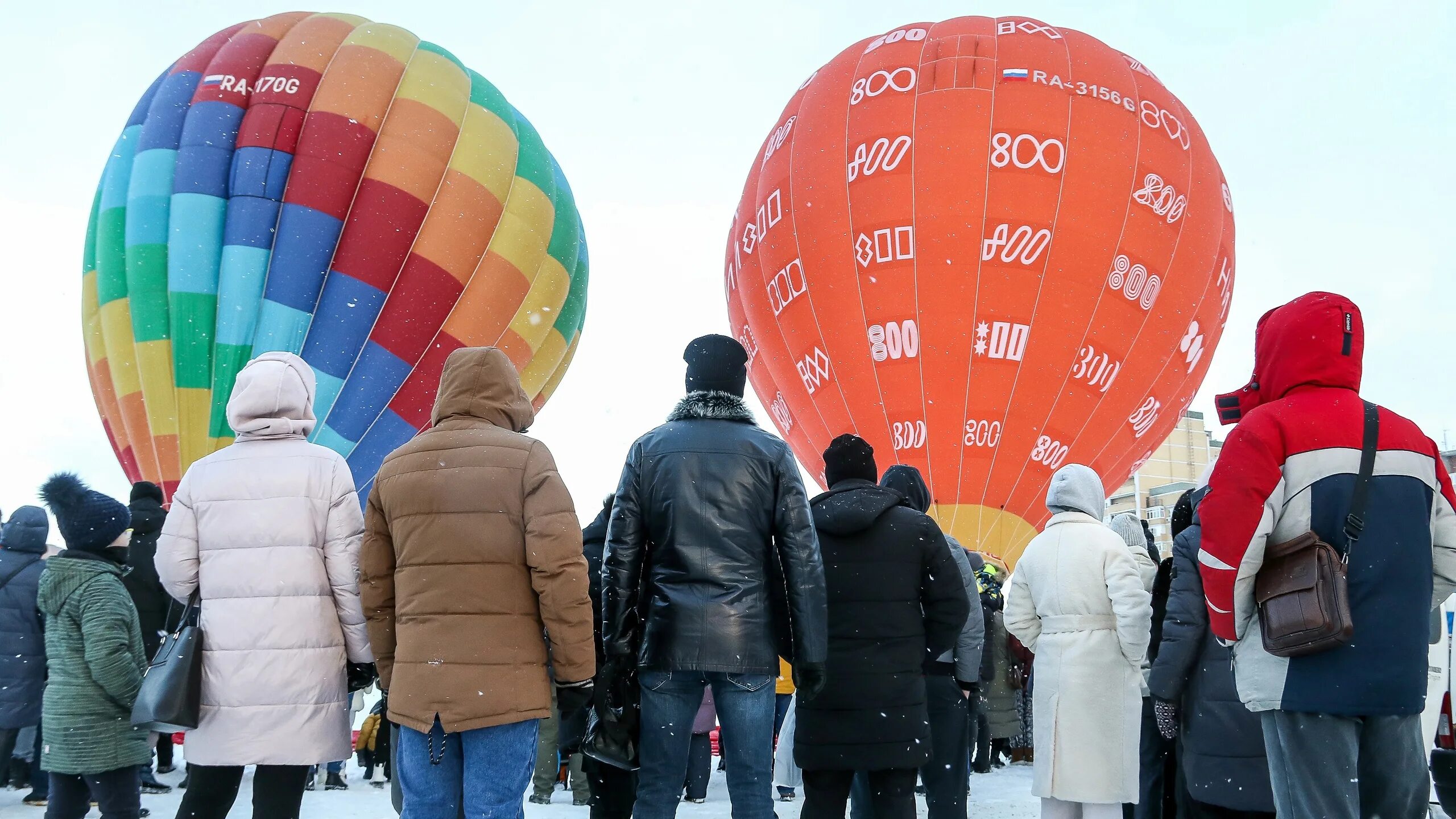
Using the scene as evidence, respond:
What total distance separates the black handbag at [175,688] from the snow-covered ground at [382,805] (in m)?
2.20

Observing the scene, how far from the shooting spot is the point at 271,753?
10.6 feet

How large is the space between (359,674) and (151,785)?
143 inches

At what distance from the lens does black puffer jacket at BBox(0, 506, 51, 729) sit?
18.2ft

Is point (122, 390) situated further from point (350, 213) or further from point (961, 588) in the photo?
point (961, 588)

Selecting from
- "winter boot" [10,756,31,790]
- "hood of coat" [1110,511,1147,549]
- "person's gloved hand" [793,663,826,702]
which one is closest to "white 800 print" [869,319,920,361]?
"hood of coat" [1110,511,1147,549]

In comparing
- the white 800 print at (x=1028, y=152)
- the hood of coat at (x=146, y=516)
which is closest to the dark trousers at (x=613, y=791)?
the hood of coat at (x=146, y=516)

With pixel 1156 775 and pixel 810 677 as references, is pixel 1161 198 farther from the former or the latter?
pixel 810 677

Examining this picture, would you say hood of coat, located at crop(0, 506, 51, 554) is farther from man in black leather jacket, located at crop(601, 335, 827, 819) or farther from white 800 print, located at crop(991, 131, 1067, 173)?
white 800 print, located at crop(991, 131, 1067, 173)

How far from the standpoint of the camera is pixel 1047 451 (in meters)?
11.4

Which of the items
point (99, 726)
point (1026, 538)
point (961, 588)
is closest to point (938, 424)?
point (1026, 538)

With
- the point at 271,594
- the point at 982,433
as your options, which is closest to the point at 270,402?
the point at 271,594

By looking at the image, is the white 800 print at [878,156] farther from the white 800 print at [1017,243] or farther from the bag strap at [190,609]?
the bag strap at [190,609]

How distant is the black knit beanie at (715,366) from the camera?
12.3 feet

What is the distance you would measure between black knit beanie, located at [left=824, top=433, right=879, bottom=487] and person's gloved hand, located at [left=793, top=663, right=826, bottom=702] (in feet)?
2.76
